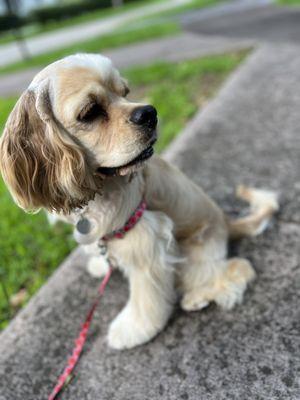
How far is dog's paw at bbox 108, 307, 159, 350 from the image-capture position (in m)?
2.36

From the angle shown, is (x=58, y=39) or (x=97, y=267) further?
(x=58, y=39)

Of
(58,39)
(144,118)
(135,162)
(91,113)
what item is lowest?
(58,39)

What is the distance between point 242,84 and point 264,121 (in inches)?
53.2

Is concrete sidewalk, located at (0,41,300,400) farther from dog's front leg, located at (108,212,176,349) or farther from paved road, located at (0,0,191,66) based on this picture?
paved road, located at (0,0,191,66)

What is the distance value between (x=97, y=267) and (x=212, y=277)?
0.85 meters

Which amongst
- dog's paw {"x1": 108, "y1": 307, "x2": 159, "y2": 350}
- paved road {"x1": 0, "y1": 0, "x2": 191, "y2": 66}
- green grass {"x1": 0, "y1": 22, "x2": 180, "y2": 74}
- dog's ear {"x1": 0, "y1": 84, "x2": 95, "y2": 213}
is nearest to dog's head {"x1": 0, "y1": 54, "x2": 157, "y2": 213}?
dog's ear {"x1": 0, "y1": 84, "x2": 95, "y2": 213}

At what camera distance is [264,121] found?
4.60 metres

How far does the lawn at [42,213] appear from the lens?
324 cm

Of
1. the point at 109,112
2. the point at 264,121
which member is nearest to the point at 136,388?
the point at 109,112

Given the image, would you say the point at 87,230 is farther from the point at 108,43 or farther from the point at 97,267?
the point at 108,43

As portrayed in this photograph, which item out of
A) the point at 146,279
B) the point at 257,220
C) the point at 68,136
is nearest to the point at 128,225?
the point at 146,279

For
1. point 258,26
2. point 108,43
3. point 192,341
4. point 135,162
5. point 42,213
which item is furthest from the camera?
point 108,43

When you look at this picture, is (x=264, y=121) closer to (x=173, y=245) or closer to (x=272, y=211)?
(x=272, y=211)

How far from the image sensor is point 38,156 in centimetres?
192
